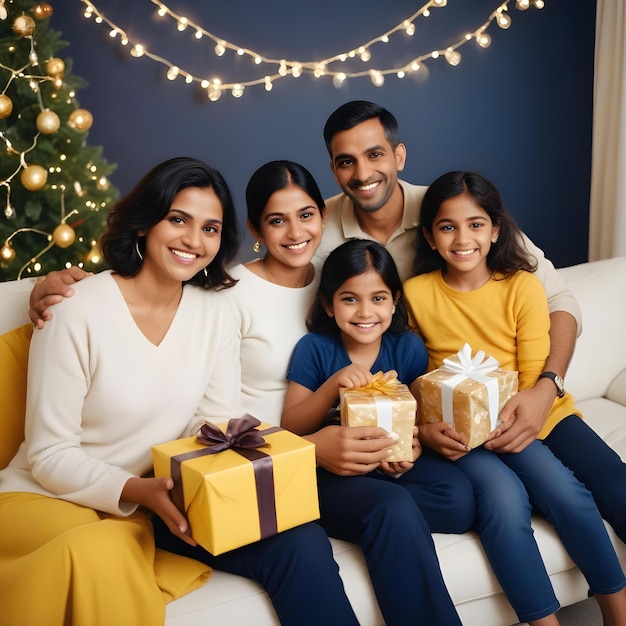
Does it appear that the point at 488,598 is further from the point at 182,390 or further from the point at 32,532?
the point at 32,532

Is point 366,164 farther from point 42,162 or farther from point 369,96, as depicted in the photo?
point 369,96

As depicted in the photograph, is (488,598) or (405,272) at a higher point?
(405,272)

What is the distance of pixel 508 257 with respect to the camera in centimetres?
217

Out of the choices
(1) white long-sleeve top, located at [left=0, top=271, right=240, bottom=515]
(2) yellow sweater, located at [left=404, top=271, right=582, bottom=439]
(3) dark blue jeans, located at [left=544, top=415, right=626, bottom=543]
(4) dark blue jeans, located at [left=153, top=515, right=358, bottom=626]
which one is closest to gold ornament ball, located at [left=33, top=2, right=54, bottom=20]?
(1) white long-sleeve top, located at [left=0, top=271, right=240, bottom=515]

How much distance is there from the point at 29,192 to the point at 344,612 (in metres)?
2.49

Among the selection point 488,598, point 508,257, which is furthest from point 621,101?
point 488,598

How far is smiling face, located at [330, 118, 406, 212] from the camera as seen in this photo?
7.50ft

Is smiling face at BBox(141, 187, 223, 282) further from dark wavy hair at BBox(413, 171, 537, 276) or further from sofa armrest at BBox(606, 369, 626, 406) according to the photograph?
sofa armrest at BBox(606, 369, 626, 406)

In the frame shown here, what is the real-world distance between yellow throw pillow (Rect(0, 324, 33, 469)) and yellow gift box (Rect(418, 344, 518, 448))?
3.30ft

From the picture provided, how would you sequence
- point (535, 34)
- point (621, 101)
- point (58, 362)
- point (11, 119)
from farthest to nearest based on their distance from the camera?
point (535, 34) < point (621, 101) < point (11, 119) < point (58, 362)

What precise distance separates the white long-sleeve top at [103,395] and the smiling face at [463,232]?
2.39 ft

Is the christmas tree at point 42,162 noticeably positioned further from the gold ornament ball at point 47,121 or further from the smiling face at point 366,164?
the smiling face at point 366,164

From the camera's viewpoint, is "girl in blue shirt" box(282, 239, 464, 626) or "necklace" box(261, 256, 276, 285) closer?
"girl in blue shirt" box(282, 239, 464, 626)

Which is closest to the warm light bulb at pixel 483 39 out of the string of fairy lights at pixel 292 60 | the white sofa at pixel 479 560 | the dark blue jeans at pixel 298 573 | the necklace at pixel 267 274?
the string of fairy lights at pixel 292 60
